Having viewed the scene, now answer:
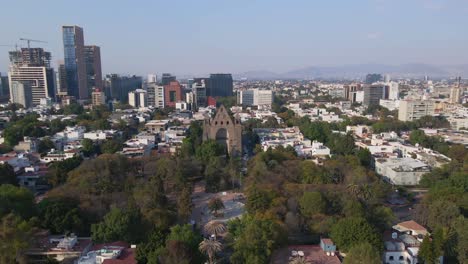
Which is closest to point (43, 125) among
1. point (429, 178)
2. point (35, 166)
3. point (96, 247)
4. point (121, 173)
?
point (35, 166)

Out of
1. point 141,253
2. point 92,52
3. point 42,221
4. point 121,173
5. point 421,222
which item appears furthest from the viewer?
point 92,52

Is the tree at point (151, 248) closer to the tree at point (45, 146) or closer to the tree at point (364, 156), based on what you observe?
the tree at point (364, 156)

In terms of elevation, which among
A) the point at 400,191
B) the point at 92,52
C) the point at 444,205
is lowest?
the point at 400,191

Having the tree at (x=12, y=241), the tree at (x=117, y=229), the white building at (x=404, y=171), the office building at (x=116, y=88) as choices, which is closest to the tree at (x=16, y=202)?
the tree at (x=12, y=241)

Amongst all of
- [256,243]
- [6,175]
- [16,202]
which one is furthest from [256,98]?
[256,243]

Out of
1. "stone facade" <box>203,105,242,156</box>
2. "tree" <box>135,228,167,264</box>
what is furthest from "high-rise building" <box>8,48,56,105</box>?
"tree" <box>135,228,167,264</box>

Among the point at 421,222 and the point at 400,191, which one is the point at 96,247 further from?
the point at 400,191

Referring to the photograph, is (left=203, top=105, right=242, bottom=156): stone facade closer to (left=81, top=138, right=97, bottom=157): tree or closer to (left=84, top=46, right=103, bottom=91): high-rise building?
(left=81, top=138, right=97, bottom=157): tree
